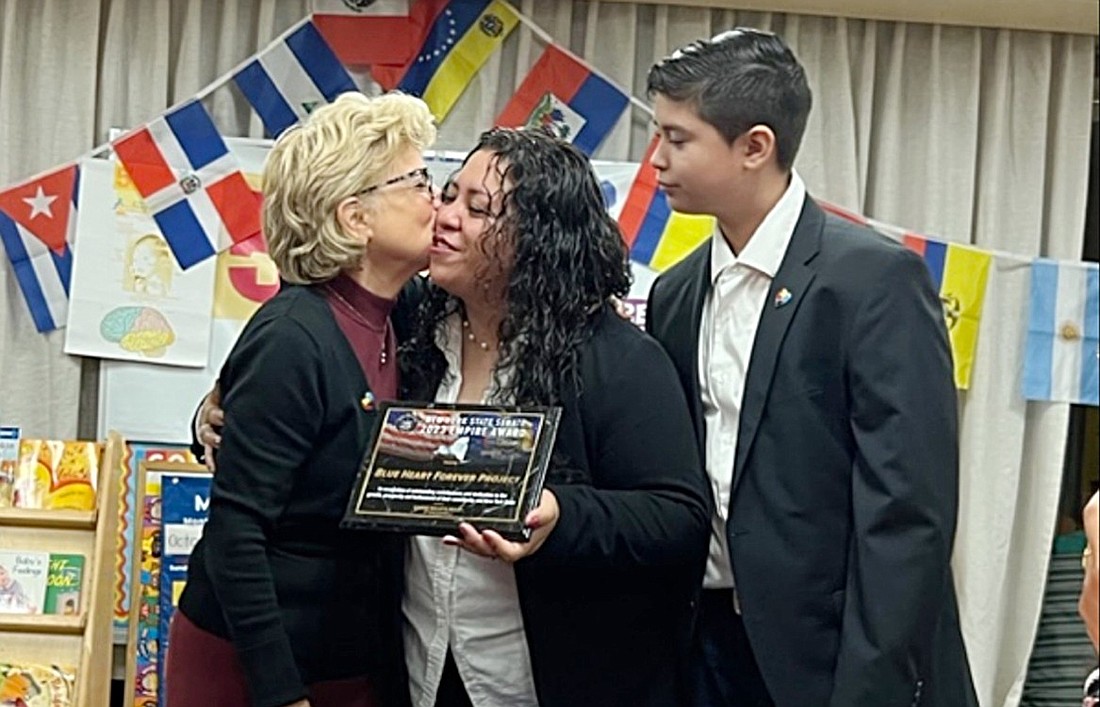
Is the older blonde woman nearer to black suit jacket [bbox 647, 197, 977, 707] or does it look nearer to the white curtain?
black suit jacket [bbox 647, 197, 977, 707]

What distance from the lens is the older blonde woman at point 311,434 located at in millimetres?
1918

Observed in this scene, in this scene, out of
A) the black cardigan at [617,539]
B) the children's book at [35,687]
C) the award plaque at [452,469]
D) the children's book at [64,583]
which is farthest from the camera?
the children's book at [64,583]

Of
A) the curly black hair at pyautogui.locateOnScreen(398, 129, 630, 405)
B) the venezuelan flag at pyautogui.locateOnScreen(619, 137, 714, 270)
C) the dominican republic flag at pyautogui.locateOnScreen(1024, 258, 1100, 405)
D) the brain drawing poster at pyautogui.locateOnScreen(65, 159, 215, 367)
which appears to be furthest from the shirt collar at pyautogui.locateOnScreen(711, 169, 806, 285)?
the dominican republic flag at pyautogui.locateOnScreen(1024, 258, 1100, 405)

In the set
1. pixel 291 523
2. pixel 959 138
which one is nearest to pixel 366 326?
pixel 291 523

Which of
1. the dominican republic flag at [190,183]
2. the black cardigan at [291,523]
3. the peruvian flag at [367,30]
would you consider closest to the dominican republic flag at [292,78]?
the peruvian flag at [367,30]

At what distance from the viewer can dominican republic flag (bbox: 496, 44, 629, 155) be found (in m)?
4.05

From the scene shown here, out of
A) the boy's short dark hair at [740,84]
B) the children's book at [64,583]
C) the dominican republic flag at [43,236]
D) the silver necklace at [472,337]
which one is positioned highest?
the boy's short dark hair at [740,84]

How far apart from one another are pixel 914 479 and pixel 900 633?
7.1 inches

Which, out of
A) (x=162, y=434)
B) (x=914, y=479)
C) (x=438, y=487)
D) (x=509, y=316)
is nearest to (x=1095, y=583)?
(x=914, y=479)

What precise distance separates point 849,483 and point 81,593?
219cm

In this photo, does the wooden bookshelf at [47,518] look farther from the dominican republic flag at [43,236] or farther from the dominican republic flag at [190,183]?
the dominican republic flag at [190,183]

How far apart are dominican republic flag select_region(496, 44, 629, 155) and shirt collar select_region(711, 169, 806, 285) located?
1.97 metres

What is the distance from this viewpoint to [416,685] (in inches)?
79.1

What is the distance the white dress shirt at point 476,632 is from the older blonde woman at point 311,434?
80mm
